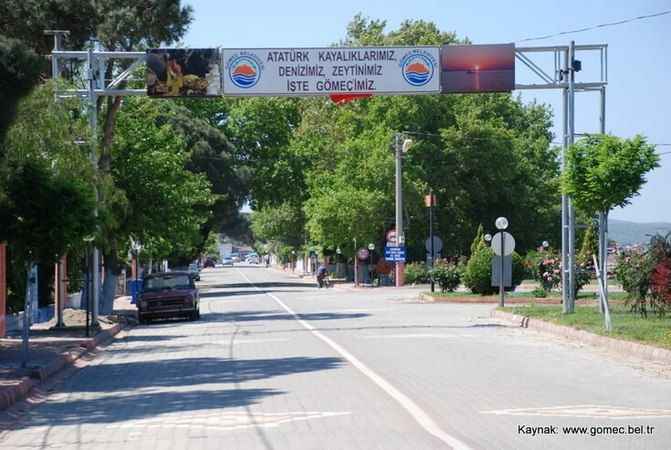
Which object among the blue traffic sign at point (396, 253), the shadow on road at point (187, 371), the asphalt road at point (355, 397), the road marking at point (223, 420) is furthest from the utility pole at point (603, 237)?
the blue traffic sign at point (396, 253)

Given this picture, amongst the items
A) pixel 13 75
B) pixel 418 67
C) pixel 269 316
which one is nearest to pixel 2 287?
pixel 269 316

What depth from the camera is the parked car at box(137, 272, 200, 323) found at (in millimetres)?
34188

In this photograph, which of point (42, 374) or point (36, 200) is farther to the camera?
point (36, 200)

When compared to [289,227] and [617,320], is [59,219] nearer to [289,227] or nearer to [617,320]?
[617,320]

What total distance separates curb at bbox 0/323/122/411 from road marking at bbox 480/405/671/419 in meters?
6.86

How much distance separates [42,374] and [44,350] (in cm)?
460

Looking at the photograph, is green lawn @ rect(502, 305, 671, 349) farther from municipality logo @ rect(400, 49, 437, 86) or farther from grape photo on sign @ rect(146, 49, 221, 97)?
grape photo on sign @ rect(146, 49, 221, 97)

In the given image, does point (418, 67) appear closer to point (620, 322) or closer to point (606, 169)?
point (606, 169)

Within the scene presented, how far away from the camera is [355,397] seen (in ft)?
43.3

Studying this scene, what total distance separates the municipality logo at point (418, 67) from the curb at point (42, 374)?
1053cm

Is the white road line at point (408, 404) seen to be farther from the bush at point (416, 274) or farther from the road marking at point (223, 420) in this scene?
the bush at point (416, 274)

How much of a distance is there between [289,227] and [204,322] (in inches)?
2114

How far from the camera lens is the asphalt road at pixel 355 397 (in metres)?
10.3

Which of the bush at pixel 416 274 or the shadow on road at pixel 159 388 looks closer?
the shadow on road at pixel 159 388
